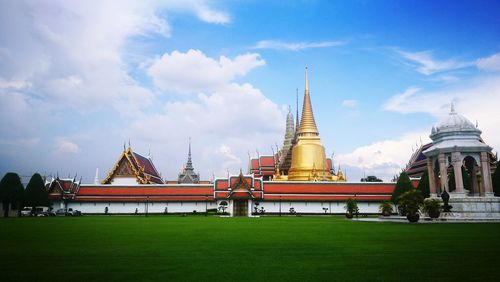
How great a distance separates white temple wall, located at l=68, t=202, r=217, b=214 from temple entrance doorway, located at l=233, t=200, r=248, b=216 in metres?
5.46

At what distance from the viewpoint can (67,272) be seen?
7.54m

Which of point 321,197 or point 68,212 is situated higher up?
point 321,197

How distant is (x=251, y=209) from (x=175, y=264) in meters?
42.2

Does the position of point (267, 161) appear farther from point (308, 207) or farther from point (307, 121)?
point (308, 207)

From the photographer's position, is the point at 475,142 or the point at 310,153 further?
the point at 310,153

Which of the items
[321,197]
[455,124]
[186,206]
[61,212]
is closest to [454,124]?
[455,124]

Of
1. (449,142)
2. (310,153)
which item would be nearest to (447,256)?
(449,142)

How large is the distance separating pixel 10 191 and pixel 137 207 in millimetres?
15298

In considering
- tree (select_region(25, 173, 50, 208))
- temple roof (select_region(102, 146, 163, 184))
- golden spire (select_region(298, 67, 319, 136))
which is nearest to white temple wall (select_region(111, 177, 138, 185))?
temple roof (select_region(102, 146, 163, 184))

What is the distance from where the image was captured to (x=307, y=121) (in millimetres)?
68875

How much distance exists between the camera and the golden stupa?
6450 cm

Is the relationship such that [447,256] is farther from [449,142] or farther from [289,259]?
[449,142]

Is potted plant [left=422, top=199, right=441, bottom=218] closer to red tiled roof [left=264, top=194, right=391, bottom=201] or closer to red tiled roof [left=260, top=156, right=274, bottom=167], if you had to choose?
red tiled roof [left=264, top=194, right=391, bottom=201]

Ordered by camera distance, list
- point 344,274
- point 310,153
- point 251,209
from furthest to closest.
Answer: point 310,153 < point 251,209 < point 344,274
